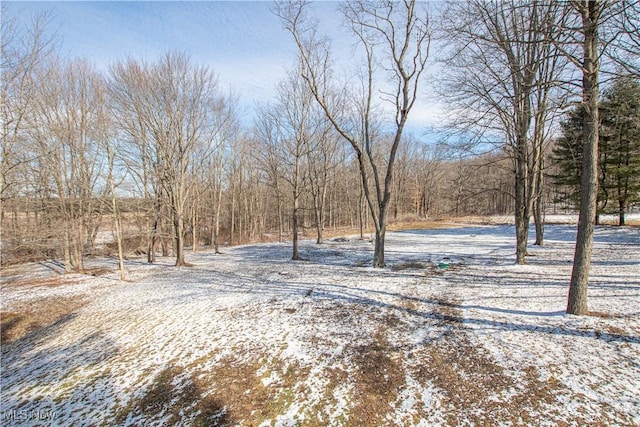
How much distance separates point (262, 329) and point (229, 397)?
1815 millimetres

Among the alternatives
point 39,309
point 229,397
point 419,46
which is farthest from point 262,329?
point 419,46

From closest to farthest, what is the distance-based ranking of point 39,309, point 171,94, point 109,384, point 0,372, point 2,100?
point 109,384
point 0,372
point 2,100
point 39,309
point 171,94

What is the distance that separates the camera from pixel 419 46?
964cm

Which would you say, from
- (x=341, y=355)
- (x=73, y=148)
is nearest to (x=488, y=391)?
(x=341, y=355)

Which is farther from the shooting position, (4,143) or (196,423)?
(4,143)

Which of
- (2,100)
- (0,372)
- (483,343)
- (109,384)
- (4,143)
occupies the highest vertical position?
(2,100)

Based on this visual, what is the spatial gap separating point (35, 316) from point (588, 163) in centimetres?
1407

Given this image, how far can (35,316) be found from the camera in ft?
26.1

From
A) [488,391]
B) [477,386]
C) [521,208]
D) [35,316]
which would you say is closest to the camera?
[488,391]

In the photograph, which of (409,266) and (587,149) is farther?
(409,266)

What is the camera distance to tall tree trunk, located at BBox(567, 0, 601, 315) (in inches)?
176

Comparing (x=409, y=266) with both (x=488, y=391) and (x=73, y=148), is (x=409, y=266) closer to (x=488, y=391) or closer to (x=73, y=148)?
(x=488, y=391)

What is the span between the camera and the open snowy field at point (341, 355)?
3324 mm

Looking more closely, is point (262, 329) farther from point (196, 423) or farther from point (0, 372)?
point (0, 372)
